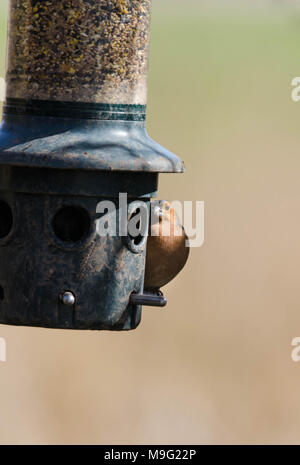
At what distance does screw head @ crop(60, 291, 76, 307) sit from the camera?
14.4 feet

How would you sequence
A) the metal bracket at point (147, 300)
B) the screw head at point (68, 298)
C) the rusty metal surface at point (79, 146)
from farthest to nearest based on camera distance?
the metal bracket at point (147, 300), the screw head at point (68, 298), the rusty metal surface at point (79, 146)

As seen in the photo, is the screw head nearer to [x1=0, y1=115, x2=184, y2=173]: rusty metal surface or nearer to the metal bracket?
the metal bracket

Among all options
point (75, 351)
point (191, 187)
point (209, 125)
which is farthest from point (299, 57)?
point (75, 351)

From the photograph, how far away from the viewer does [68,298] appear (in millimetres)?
4402

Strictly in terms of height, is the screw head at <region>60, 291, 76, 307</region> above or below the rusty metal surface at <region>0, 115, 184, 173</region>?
below

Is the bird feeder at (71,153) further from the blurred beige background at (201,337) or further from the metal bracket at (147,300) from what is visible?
the blurred beige background at (201,337)

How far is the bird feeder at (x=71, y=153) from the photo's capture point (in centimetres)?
438

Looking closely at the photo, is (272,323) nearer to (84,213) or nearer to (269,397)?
(269,397)

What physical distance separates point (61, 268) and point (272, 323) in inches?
242

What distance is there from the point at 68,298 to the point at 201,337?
20.8 ft

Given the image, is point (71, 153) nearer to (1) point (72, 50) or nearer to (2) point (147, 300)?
(1) point (72, 50)

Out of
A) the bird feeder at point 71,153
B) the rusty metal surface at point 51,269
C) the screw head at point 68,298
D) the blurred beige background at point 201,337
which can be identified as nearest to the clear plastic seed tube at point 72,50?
the bird feeder at point 71,153

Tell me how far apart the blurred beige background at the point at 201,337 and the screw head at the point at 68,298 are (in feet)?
18.3

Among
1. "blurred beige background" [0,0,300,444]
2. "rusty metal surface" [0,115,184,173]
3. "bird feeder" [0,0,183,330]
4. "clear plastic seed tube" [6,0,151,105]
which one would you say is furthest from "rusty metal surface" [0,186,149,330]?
"blurred beige background" [0,0,300,444]
